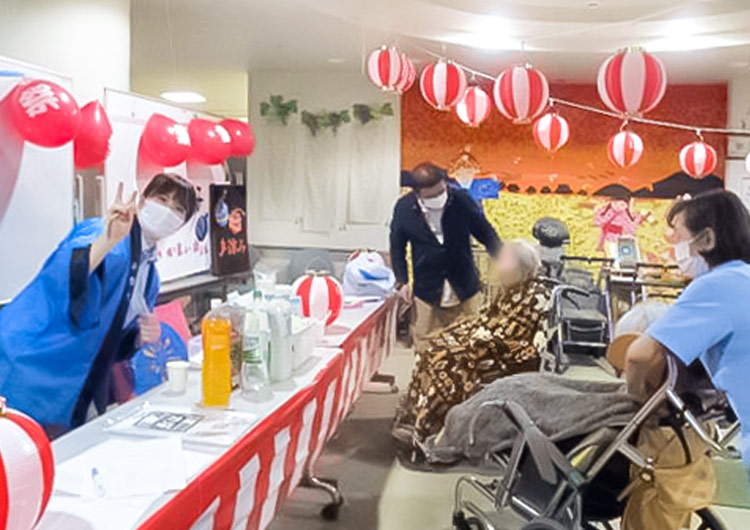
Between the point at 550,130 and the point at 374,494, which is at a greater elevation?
the point at 550,130

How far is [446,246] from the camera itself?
14.4 feet

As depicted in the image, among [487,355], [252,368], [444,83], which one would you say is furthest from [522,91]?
[252,368]

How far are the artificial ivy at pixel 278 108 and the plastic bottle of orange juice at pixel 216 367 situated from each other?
5.55 metres

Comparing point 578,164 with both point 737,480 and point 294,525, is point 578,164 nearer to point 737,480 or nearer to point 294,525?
point 737,480

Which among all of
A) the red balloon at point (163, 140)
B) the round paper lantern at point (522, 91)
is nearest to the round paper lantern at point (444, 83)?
the round paper lantern at point (522, 91)

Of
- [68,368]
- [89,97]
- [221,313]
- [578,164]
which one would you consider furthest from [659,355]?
[578,164]

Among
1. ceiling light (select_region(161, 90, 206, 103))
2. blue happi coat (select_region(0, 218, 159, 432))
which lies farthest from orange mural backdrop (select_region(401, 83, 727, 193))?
blue happi coat (select_region(0, 218, 159, 432))

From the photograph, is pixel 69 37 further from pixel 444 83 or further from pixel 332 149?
pixel 332 149

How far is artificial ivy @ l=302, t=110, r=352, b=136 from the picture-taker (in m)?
7.21

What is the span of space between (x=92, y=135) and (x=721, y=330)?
2.70 m

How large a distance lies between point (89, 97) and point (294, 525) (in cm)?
245

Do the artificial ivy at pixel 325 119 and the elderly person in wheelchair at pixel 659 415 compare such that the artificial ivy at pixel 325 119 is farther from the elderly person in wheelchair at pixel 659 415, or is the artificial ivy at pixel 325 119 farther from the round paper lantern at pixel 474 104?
the elderly person in wheelchair at pixel 659 415

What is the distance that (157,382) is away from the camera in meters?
2.51

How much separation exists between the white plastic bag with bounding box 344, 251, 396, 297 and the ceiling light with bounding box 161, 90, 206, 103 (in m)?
5.58
